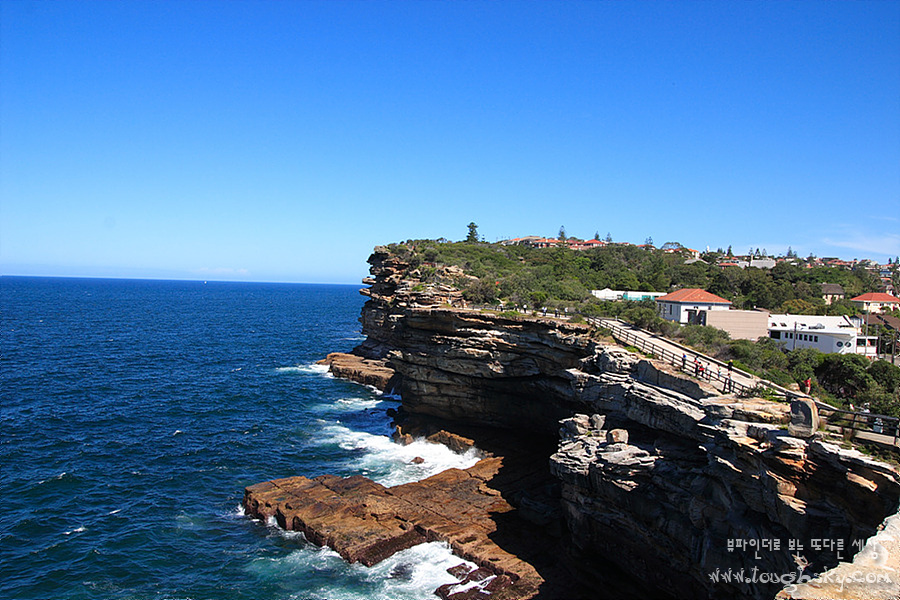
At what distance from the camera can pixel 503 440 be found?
34656 mm

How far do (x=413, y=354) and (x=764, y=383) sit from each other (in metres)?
23.4

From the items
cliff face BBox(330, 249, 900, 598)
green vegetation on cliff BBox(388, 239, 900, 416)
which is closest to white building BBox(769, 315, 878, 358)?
green vegetation on cliff BBox(388, 239, 900, 416)

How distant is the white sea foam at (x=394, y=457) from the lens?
102 ft

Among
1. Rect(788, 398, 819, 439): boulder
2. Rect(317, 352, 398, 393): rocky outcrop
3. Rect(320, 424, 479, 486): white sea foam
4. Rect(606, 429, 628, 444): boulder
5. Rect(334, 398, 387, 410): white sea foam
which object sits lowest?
Rect(320, 424, 479, 486): white sea foam

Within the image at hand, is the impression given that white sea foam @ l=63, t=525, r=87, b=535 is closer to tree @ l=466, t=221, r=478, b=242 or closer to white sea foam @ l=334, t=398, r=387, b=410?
white sea foam @ l=334, t=398, r=387, b=410

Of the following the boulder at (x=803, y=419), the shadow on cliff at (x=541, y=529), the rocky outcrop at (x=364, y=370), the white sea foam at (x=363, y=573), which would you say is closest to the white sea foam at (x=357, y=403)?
the rocky outcrop at (x=364, y=370)

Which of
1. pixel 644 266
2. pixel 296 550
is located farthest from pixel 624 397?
pixel 644 266

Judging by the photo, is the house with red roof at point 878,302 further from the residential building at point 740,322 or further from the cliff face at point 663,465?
the cliff face at point 663,465

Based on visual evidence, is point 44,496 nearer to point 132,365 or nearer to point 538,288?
point 132,365

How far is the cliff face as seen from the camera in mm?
14164

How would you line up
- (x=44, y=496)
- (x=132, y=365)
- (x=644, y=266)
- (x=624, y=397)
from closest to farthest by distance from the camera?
(x=624, y=397)
(x=44, y=496)
(x=132, y=365)
(x=644, y=266)

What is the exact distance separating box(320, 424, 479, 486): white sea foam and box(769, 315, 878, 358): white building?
2343 centimetres

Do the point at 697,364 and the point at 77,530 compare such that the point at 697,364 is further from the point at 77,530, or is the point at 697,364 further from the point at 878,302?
the point at 878,302

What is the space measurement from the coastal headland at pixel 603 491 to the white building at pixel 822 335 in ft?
57.2
